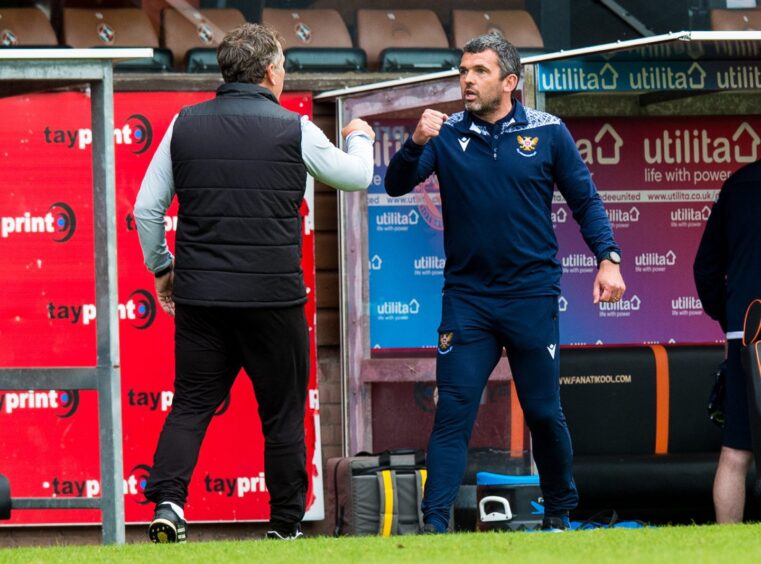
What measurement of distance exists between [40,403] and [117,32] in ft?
6.09

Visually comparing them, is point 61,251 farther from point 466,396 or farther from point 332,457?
point 466,396

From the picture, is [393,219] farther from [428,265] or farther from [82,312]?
[82,312]

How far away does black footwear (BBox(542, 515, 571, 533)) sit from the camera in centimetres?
621

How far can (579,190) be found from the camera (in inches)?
242

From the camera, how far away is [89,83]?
6078 mm

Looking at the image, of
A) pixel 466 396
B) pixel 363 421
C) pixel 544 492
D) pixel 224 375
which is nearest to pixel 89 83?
pixel 224 375

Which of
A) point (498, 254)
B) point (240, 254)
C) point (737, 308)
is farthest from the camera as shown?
point (737, 308)

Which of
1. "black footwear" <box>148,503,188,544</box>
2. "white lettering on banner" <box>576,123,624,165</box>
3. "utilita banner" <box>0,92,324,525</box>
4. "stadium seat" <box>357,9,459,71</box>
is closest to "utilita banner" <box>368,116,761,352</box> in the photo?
"white lettering on banner" <box>576,123,624,165</box>

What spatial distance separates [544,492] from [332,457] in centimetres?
230

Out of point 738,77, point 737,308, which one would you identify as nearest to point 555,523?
point 737,308

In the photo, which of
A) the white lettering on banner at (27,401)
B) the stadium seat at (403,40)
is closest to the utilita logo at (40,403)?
the white lettering on banner at (27,401)

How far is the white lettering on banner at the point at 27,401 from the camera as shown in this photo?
8.22 meters

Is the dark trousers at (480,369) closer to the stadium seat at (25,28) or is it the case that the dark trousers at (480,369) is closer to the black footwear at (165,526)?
the black footwear at (165,526)

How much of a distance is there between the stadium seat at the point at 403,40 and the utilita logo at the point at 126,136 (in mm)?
1169
